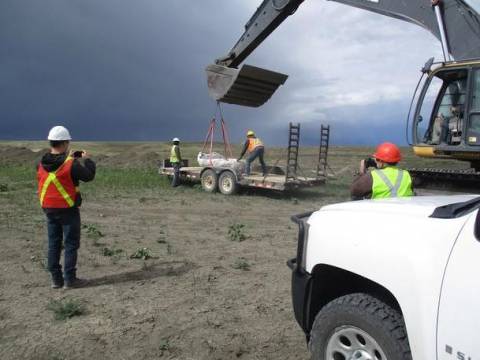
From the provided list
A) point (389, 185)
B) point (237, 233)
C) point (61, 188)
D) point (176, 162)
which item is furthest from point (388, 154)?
point (176, 162)

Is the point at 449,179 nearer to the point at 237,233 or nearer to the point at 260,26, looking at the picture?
the point at 237,233

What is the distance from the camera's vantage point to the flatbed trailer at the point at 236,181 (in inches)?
559

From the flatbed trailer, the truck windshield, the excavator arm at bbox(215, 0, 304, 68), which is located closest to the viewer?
the truck windshield

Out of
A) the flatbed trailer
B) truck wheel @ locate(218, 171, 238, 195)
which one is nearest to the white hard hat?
the flatbed trailer

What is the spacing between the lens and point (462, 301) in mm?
2461

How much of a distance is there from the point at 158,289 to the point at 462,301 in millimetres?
4271

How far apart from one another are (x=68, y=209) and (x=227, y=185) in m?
9.56

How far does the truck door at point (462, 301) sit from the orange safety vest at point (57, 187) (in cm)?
446

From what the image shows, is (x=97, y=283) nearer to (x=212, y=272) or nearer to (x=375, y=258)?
(x=212, y=272)

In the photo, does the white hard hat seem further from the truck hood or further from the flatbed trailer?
the flatbed trailer

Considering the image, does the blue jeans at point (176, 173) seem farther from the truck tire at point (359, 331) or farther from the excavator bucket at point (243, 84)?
the truck tire at point (359, 331)

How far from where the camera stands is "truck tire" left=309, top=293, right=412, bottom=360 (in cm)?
294

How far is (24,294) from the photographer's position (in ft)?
19.4

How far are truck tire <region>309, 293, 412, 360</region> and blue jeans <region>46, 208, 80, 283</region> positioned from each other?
3.53 metres
